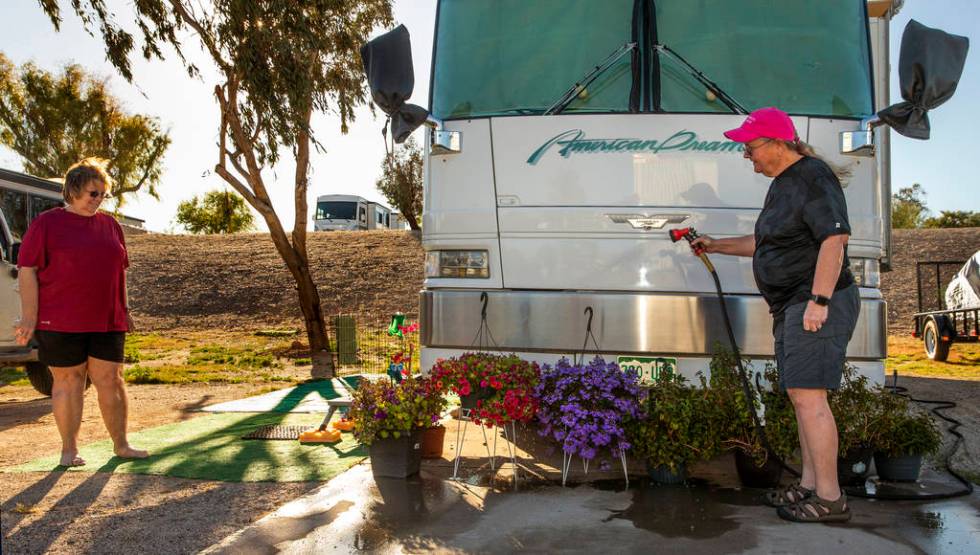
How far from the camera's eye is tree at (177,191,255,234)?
Answer: 61125 mm

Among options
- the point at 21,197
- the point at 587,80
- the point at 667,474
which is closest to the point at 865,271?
the point at 667,474

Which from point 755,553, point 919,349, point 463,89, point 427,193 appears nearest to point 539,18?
point 463,89

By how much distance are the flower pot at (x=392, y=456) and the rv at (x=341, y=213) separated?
133ft

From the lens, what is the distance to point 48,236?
538 centimetres

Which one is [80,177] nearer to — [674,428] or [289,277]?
[674,428]


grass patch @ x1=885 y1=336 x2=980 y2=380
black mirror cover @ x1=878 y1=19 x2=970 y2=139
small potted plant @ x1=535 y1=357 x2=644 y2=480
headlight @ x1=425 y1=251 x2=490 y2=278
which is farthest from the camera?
grass patch @ x1=885 y1=336 x2=980 y2=380

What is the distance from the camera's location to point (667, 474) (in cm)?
517

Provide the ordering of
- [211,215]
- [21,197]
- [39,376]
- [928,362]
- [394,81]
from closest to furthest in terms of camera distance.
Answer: [394,81]
[39,376]
[21,197]
[928,362]
[211,215]

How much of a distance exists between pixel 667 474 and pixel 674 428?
1.47 ft

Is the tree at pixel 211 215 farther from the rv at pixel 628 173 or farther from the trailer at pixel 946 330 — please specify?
the rv at pixel 628 173

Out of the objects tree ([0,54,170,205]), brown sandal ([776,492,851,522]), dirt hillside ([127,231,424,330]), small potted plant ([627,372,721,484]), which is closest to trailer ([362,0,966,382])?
small potted plant ([627,372,721,484])

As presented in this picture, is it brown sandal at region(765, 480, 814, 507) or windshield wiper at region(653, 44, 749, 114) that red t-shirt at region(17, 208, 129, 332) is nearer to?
windshield wiper at region(653, 44, 749, 114)

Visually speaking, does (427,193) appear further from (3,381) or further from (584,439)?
(3,381)

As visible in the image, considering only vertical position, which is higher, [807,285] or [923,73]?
[923,73]
